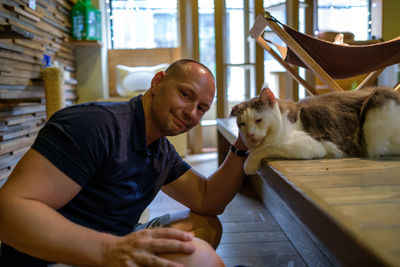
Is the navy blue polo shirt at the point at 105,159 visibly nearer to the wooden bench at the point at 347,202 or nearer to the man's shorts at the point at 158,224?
the man's shorts at the point at 158,224

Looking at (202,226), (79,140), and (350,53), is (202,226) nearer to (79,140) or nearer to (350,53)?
(79,140)

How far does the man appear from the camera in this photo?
772mm

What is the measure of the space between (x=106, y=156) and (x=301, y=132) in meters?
0.75

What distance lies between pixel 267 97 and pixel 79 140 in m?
0.70

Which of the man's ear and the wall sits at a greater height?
the wall

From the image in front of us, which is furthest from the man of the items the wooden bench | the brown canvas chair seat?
the brown canvas chair seat

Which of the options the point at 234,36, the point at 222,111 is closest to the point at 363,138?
the point at 222,111

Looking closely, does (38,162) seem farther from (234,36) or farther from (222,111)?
(234,36)

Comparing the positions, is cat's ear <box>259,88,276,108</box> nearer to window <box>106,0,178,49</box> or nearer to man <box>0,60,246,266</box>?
man <box>0,60,246,266</box>

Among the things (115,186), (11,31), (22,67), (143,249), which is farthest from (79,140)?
(22,67)

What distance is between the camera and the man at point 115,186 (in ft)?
2.53

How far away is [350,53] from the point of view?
190 cm

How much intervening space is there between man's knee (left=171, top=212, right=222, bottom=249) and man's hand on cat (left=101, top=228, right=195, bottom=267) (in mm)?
508

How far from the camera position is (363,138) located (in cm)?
124
